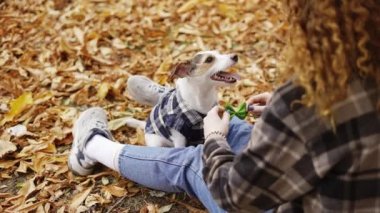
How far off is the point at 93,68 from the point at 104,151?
4.44ft

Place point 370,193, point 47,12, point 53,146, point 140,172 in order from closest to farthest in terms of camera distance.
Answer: point 370,193, point 140,172, point 53,146, point 47,12

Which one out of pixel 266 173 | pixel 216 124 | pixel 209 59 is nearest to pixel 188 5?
pixel 209 59

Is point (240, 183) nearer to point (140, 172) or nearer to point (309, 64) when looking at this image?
point (309, 64)

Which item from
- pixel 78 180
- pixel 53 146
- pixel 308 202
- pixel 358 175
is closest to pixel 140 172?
pixel 78 180

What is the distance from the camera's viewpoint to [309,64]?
1.24m

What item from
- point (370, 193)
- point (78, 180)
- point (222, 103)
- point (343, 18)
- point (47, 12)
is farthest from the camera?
point (47, 12)

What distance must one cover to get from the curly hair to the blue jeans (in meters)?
0.86

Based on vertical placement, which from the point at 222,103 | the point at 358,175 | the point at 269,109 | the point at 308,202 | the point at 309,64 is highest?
the point at 309,64

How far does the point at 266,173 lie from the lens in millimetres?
1371

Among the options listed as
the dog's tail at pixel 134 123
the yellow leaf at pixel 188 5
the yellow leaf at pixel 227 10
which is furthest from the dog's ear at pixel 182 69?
the yellow leaf at pixel 188 5

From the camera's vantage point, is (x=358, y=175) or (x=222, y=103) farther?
(x=222, y=103)

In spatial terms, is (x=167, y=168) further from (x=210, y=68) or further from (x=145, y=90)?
(x=145, y=90)

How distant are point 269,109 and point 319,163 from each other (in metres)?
0.17

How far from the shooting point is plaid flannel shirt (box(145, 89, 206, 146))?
7.89 ft
